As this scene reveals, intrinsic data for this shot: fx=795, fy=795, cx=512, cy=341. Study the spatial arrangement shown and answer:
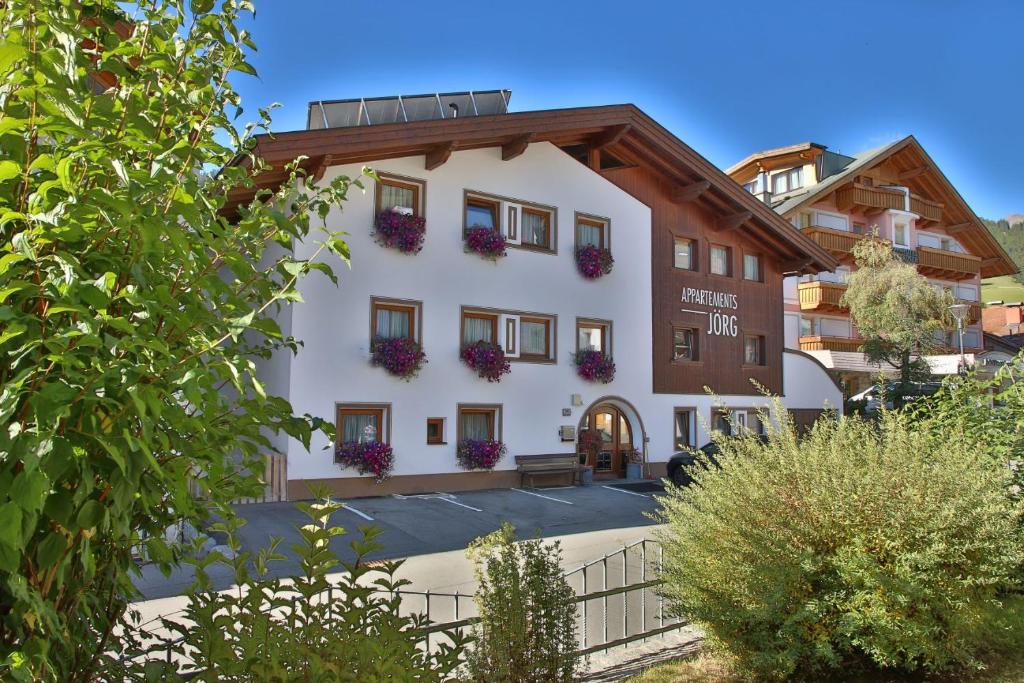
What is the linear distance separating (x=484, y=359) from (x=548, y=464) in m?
3.26

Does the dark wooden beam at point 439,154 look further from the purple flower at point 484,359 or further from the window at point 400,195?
the purple flower at point 484,359

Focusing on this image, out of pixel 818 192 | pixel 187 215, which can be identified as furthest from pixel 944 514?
pixel 818 192

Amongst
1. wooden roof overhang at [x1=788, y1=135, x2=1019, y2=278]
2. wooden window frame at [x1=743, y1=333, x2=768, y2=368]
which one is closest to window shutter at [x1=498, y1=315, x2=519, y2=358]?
wooden window frame at [x1=743, y1=333, x2=768, y2=368]

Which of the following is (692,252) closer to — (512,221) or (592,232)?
(592,232)

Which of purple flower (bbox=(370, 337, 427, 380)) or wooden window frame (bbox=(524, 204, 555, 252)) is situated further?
wooden window frame (bbox=(524, 204, 555, 252))

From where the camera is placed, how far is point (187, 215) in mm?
1773

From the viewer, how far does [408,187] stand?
18562mm

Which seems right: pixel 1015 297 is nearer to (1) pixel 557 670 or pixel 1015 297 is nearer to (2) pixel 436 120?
(2) pixel 436 120

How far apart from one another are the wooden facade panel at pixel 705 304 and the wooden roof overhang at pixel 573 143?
0.42 m

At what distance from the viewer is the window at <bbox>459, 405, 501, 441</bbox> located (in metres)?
19.0

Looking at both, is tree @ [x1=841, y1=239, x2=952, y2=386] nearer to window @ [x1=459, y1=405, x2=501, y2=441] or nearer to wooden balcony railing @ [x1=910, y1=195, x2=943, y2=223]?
wooden balcony railing @ [x1=910, y1=195, x2=943, y2=223]

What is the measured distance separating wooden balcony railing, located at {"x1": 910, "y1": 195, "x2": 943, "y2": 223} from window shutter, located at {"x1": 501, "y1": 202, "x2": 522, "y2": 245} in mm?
28301

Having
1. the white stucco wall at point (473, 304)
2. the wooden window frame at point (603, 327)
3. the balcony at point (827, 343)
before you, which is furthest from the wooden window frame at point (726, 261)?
the balcony at point (827, 343)

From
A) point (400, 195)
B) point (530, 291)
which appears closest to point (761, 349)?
point (530, 291)
